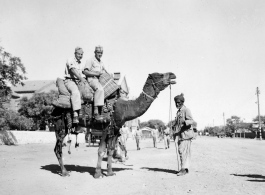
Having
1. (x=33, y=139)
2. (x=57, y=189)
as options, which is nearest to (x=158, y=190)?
(x=57, y=189)

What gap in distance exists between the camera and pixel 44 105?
228 feet

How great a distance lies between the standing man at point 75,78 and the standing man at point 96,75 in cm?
31

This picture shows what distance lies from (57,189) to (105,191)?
1253mm

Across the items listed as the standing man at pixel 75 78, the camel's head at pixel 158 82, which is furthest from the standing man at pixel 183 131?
the standing man at pixel 75 78

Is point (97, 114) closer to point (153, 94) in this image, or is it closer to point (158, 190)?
point (153, 94)

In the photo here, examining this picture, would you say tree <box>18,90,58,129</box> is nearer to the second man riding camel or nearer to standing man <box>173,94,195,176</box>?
the second man riding camel

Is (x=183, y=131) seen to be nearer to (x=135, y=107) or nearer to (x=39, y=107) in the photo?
(x=135, y=107)

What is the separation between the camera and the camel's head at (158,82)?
8648mm

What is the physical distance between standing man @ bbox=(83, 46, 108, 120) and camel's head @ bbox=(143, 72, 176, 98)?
5.18 ft

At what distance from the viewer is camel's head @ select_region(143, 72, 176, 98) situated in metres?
8.65

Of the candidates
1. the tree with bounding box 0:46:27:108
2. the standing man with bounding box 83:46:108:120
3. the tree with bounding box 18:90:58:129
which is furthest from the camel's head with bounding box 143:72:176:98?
the tree with bounding box 18:90:58:129

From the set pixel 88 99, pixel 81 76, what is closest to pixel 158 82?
pixel 88 99

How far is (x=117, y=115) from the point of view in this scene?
8914mm

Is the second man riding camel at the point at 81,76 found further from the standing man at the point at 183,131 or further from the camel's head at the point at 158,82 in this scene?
the standing man at the point at 183,131
